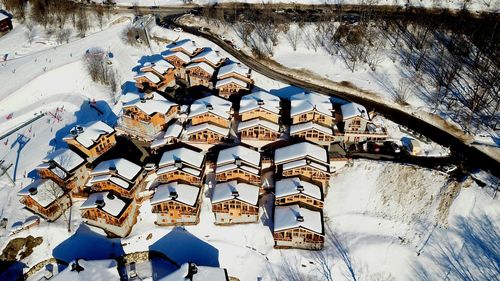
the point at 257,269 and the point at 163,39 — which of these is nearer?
the point at 257,269

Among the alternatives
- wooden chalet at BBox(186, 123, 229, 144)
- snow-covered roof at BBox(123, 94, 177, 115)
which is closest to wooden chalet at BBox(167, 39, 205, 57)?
snow-covered roof at BBox(123, 94, 177, 115)

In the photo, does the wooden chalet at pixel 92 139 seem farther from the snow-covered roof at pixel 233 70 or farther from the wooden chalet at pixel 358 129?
the wooden chalet at pixel 358 129

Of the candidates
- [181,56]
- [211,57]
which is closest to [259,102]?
[211,57]

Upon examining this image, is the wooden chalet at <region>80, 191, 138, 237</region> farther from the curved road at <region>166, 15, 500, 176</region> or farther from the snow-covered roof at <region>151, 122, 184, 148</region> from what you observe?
the curved road at <region>166, 15, 500, 176</region>

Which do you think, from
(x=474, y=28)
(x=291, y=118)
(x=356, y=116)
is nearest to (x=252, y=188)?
(x=291, y=118)

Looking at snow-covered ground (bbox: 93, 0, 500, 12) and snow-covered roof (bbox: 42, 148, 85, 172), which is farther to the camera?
snow-covered ground (bbox: 93, 0, 500, 12)

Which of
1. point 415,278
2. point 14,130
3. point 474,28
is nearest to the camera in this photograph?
point 415,278

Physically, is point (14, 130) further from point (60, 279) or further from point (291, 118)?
point (291, 118)

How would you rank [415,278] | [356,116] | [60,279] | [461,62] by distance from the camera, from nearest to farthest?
[60,279], [415,278], [356,116], [461,62]
